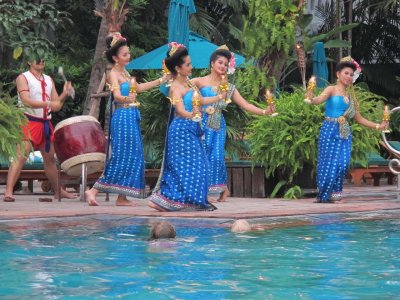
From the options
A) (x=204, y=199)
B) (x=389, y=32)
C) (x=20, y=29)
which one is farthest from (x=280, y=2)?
(x=389, y=32)

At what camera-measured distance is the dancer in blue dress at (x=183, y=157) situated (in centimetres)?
984

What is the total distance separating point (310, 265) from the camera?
631 centimetres

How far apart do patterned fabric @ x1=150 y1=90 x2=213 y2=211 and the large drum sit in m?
1.98

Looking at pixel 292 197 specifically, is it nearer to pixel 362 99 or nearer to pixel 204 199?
pixel 362 99

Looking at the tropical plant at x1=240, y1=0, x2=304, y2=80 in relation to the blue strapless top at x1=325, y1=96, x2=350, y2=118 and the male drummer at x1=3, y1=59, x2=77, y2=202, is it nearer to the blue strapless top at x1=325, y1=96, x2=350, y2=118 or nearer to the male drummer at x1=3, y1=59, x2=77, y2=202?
the blue strapless top at x1=325, y1=96, x2=350, y2=118

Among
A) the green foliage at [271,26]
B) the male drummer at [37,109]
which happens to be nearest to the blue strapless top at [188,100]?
the male drummer at [37,109]

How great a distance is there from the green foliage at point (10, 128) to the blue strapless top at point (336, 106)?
12.2 ft

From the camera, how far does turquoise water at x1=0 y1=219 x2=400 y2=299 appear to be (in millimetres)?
5348

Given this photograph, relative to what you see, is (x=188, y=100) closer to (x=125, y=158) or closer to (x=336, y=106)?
(x=125, y=158)

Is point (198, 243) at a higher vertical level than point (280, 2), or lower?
lower

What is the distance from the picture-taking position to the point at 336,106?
11.5 m

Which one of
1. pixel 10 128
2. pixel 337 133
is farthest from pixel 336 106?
pixel 10 128

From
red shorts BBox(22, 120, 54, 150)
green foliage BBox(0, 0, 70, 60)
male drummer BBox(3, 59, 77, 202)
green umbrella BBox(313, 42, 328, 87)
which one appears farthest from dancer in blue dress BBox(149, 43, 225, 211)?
green umbrella BBox(313, 42, 328, 87)

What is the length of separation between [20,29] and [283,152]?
4.73 m
